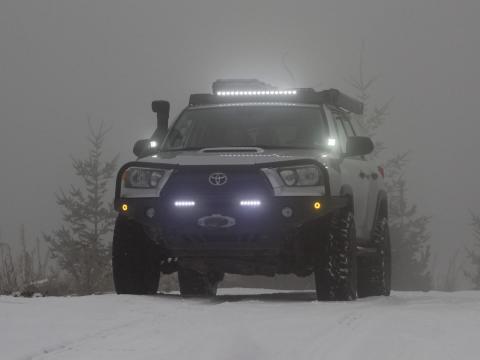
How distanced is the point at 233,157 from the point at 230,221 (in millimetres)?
599

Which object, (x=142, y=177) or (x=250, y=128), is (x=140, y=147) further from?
(x=142, y=177)

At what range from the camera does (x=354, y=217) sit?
980 cm

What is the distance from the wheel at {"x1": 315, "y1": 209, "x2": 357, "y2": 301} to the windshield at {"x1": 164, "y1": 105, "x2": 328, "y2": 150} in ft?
3.60

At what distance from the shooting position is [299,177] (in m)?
8.92

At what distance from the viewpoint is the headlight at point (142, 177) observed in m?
9.16

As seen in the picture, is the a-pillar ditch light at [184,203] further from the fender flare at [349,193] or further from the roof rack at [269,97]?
the roof rack at [269,97]

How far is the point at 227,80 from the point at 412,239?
31.2 m

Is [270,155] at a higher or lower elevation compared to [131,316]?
higher

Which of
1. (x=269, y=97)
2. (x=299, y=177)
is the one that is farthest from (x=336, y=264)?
(x=269, y=97)

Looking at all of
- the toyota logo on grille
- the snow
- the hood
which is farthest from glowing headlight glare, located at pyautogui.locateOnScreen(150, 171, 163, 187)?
the snow

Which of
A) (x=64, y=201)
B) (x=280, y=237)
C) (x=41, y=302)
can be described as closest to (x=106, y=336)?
(x=41, y=302)

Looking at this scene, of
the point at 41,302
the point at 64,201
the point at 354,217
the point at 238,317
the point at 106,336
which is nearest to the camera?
the point at 106,336

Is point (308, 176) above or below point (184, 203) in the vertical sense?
above

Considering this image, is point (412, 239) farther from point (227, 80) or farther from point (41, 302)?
point (41, 302)
